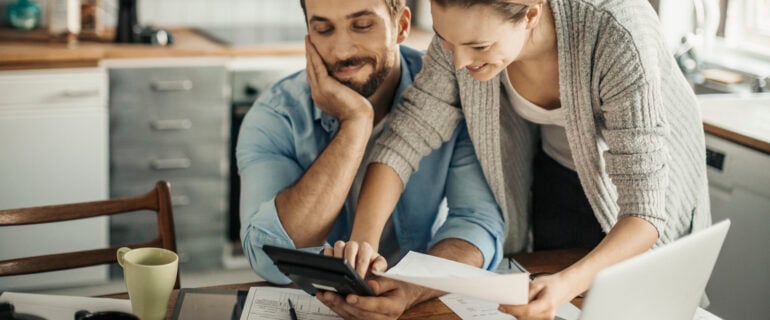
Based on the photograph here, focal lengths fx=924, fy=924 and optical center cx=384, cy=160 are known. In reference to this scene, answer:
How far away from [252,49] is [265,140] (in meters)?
1.52

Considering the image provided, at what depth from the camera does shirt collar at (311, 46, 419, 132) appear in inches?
76.0

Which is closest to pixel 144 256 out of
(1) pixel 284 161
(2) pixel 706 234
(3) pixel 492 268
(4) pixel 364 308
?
(4) pixel 364 308

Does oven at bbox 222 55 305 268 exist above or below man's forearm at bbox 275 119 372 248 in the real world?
below

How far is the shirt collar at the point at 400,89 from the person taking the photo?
1.93 metres

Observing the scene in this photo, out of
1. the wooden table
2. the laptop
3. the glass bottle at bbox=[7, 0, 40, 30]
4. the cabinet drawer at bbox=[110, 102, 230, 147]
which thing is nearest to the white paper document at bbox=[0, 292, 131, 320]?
the wooden table

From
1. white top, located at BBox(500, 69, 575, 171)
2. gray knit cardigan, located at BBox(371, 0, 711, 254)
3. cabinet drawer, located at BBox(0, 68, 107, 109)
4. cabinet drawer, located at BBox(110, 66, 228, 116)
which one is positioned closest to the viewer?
gray knit cardigan, located at BBox(371, 0, 711, 254)

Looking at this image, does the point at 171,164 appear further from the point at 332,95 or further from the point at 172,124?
the point at 332,95

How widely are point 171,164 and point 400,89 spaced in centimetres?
161

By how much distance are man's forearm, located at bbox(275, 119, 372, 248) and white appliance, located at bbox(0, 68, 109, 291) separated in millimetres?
1605

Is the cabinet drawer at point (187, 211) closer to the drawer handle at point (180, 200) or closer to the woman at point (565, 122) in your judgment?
the drawer handle at point (180, 200)

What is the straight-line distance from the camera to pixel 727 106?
2.87m

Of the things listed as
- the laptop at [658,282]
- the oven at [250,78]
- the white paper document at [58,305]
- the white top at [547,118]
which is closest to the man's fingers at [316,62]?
the white top at [547,118]

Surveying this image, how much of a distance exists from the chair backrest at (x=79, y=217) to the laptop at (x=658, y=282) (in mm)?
892

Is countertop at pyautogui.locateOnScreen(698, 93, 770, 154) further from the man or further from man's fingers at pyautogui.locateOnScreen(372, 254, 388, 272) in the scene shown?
man's fingers at pyautogui.locateOnScreen(372, 254, 388, 272)
